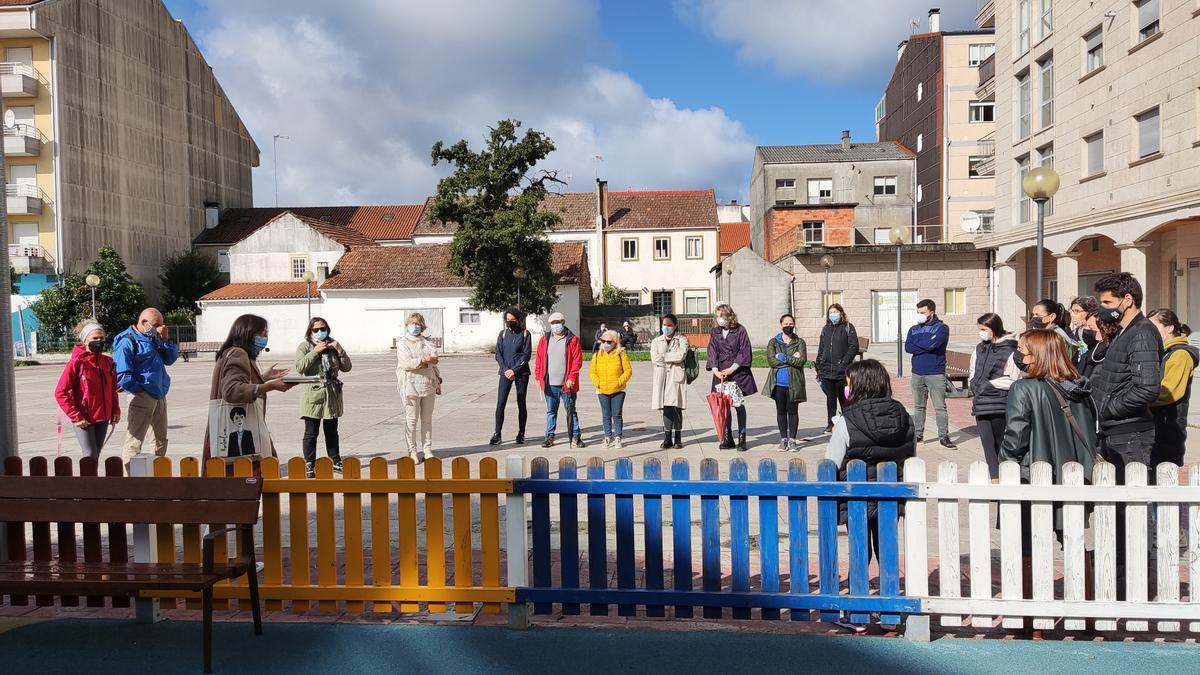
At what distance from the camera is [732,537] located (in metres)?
4.53

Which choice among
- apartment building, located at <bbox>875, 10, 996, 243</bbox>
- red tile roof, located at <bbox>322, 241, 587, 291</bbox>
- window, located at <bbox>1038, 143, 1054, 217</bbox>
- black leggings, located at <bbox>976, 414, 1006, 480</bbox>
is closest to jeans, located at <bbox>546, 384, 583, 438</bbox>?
black leggings, located at <bbox>976, 414, 1006, 480</bbox>

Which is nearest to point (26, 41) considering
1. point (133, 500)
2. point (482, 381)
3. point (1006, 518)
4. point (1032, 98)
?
point (482, 381)

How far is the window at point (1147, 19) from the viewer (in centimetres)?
2176

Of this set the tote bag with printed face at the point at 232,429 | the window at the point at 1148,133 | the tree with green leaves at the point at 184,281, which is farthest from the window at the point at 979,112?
the tote bag with printed face at the point at 232,429

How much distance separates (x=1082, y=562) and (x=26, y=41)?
49.5 meters

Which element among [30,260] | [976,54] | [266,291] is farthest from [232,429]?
[976,54]

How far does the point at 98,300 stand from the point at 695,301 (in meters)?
32.8

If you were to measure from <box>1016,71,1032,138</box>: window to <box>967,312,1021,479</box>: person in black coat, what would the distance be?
23697 millimetres

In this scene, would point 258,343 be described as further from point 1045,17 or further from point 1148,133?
point 1045,17

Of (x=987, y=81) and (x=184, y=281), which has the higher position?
(x=987, y=81)

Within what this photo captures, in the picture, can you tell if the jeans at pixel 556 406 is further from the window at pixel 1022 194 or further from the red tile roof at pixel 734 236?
the red tile roof at pixel 734 236

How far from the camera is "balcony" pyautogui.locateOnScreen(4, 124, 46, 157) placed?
4059cm

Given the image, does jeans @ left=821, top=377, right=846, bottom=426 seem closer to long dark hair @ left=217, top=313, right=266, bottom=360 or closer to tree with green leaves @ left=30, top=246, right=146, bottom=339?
long dark hair @ left=217, top=313, right=266, bottom=360

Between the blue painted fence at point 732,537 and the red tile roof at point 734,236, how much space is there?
6149 cm
